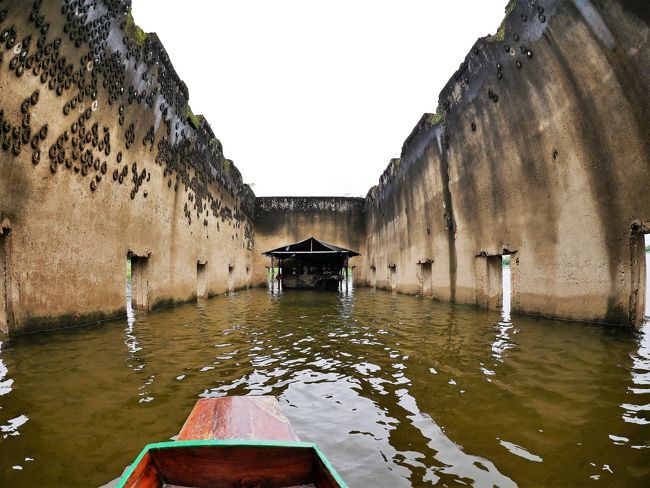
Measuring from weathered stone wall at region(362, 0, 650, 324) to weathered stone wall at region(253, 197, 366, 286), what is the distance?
15022 millimetres

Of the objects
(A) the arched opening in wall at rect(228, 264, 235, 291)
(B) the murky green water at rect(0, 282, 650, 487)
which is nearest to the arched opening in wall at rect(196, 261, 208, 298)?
(A) the arched opening in wall at rect(228, 264, 235, 291)

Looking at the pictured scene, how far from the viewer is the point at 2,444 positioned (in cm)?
274

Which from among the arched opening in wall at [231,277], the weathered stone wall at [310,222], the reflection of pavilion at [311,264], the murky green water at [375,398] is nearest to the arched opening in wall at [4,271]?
the murky green water at [375,398]

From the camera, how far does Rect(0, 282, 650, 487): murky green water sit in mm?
2525

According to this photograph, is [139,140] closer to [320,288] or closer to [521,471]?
[521,471]

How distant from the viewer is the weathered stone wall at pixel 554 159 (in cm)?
596

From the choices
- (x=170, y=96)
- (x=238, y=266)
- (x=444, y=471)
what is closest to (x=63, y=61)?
(x=170, y=96)

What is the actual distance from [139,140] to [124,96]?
3.66 ft

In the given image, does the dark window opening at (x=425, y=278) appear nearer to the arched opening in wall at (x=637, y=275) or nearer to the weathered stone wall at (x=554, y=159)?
the weathered stone wall at (x=554, y=159)

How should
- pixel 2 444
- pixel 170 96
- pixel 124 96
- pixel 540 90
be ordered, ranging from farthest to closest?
pixel 170 96, pixel 124 96, pixel 540 90, pixel 2 444

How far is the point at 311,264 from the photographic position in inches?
862

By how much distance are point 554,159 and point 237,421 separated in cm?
760

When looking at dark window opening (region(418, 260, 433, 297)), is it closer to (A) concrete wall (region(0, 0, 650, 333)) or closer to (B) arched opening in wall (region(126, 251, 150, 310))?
(A) concrete wall (region(0, 0, 650, 333))

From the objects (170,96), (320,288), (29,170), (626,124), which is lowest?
(320,288)
